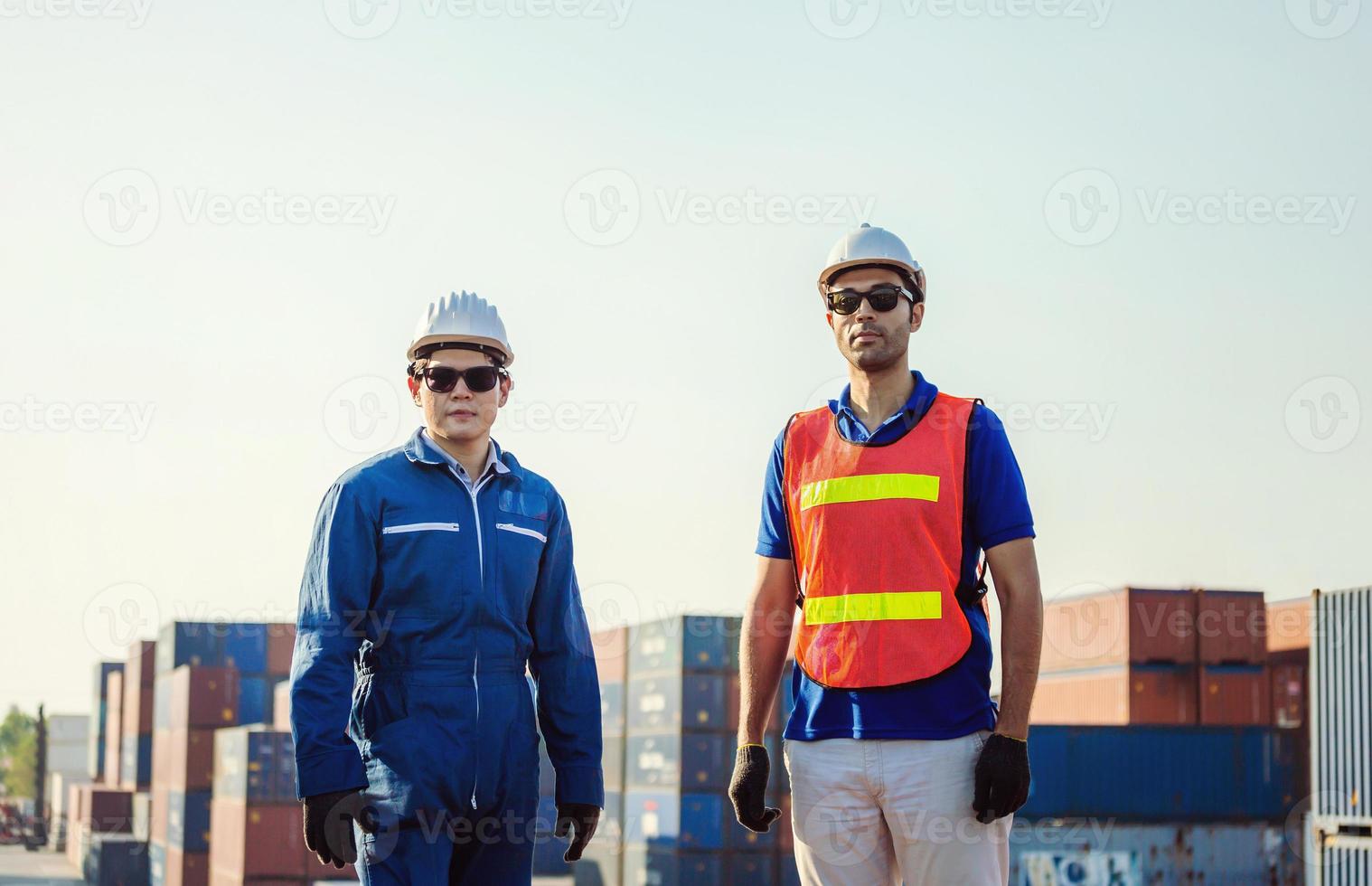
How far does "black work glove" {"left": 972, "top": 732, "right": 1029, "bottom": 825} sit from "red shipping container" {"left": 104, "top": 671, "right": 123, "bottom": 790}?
80.6 m

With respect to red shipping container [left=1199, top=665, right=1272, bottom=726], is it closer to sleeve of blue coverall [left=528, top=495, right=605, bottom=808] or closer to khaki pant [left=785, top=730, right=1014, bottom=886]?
sleeve of blue coverall [left=528, top=495, right=605, bottom=808]

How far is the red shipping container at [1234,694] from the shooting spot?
44.1m

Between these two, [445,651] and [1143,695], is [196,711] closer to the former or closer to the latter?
[1143,695]

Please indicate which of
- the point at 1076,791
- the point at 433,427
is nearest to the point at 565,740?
the point at 433,427

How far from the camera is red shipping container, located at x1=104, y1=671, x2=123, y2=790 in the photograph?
83625 millimetres

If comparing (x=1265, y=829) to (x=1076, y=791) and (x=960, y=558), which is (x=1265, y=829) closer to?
(x=1076, y=791)

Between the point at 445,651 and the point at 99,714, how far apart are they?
349ft

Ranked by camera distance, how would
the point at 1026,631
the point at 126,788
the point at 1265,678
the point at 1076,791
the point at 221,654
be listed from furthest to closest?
the point at 126,788, the point at 221,654, the point at 1265,678, the point at 1076,791, the point at 1026,631

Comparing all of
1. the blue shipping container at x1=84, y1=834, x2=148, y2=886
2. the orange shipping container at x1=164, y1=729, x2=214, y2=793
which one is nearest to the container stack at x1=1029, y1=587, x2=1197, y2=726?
the orange shipping container at x1=164, y1=729, x2=214, y2=793

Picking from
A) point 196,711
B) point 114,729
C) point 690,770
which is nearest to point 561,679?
point 690,770

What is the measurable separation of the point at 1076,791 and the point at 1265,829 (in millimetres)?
4787

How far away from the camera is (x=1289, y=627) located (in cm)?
4947

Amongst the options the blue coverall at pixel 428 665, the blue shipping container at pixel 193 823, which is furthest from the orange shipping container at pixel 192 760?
the blue coverall at pixel 428 665

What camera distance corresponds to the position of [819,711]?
14.3 feet
